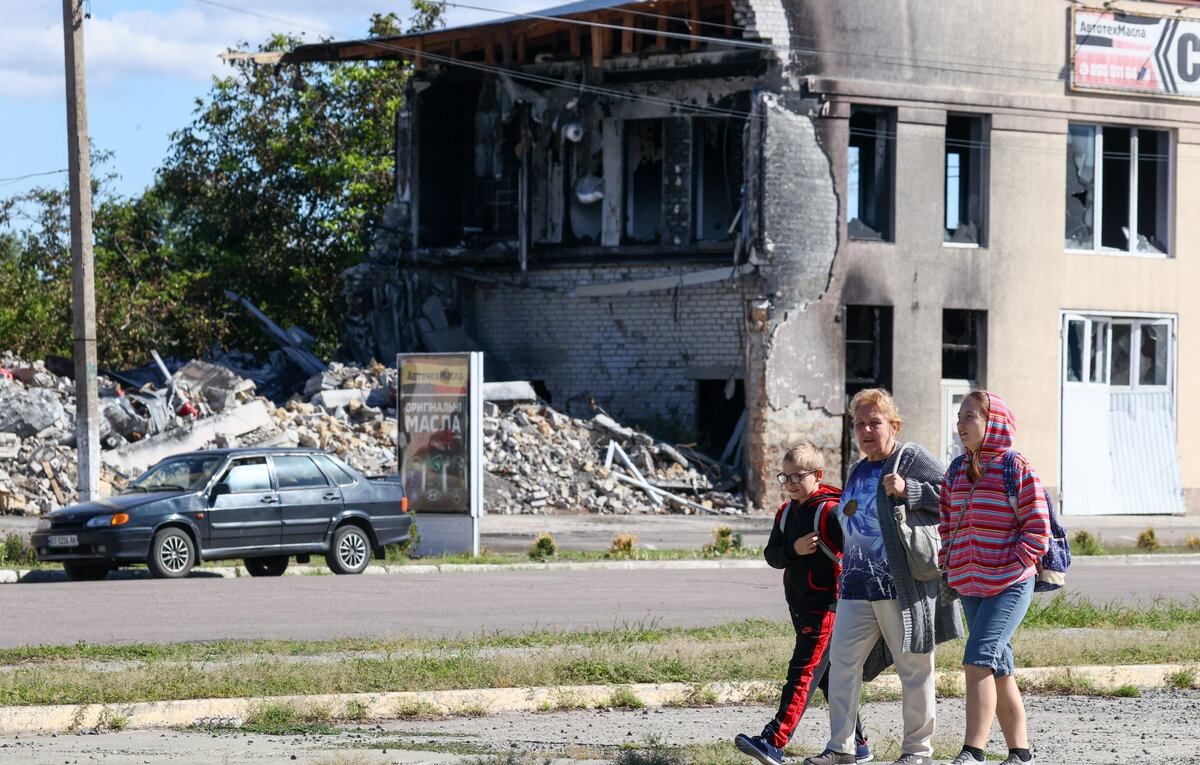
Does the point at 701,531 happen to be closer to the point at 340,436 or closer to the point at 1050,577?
the point at 340,436

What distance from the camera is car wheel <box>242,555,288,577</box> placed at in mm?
19562

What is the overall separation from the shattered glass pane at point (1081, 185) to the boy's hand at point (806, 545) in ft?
86.3

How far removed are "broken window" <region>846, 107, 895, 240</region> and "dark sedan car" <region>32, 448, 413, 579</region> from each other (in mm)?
13567

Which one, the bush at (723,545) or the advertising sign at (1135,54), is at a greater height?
the advertising sign at (1135,54)

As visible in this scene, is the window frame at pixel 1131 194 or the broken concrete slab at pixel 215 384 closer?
the broken concrete slab at pixel 215 384

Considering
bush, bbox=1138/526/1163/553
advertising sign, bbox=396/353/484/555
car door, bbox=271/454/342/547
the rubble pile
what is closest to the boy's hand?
car door, bbox=271/454/342/547

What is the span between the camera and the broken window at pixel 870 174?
30.8m

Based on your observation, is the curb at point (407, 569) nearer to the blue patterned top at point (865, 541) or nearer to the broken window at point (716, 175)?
the broken window at point (716, 175)

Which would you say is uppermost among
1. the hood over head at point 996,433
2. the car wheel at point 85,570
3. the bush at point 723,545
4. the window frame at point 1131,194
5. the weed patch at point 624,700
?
the window frame at point 1131,194

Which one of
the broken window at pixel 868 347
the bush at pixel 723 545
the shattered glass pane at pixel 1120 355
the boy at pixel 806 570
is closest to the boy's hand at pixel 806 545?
the boy at pixel 806 570

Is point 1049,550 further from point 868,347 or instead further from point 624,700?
point 868,347

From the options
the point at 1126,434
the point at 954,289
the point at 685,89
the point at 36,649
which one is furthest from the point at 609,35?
the point at 36,649

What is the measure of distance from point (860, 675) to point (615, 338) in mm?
24739

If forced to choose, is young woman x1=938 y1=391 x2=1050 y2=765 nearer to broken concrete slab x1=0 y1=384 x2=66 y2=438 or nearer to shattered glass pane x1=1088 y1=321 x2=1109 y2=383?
broken concrete slab x1=0 y1=384 x2=66 y2=438
